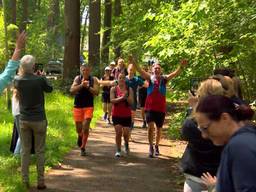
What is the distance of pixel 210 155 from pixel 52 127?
9.71 meters

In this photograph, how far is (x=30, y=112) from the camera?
8.10 m

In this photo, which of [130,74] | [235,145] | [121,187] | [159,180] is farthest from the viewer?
[130,74]

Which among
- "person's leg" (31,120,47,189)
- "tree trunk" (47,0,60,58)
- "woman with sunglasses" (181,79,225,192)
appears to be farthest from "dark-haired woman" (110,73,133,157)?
"tree trunk" (47,0,60,58)

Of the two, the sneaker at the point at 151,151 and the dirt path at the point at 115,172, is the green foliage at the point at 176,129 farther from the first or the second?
the sneaker at the point at 151,151

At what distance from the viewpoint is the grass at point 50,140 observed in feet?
28.1

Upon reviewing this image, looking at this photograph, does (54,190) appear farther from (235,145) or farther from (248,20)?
(235,145)

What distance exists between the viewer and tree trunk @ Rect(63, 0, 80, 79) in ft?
74.2

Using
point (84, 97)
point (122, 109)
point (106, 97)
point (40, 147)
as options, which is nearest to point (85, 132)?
point (84, 97)

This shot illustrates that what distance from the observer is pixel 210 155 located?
4742 mm

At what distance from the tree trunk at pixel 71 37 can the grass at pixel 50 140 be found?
2680 mm

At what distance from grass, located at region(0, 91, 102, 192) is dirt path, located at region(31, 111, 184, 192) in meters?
0.29

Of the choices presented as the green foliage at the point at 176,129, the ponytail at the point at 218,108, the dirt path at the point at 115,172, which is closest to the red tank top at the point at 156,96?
the dirt path at the point at 115,172

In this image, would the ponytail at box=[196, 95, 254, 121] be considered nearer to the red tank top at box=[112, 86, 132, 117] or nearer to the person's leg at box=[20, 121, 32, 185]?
the person's leg at box=[20, 121, 32, 185]

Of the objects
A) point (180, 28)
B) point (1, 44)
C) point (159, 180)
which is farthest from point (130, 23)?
point (1, 44)
